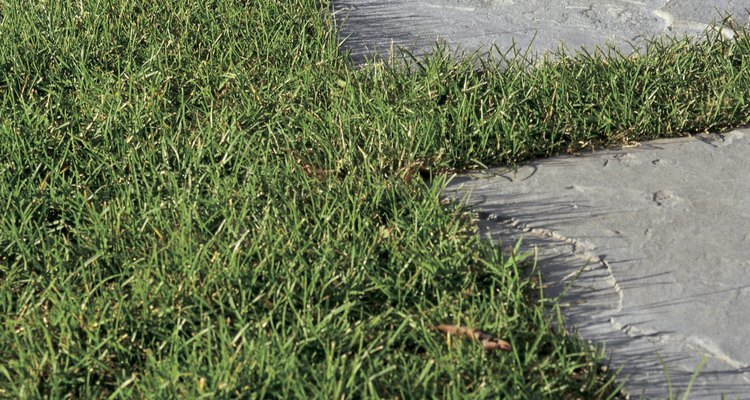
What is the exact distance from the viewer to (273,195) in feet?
8.77

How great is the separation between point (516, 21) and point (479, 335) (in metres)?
1.83

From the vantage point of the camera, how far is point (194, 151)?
2.85 meters

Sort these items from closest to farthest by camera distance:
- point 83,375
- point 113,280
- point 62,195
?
point 83,375 → point 113,280 → point 62,195

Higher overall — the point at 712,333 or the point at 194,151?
the point at 194,151

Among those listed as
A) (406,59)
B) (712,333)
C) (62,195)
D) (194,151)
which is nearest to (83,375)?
(62,195)

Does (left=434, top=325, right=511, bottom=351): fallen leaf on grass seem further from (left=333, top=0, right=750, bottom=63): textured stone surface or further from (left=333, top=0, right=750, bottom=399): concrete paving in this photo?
(left=333, top=0, right=750, bottom=63): textured stone surface

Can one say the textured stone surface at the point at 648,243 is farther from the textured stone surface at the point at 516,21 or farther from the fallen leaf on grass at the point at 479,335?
the textured stone surface at the point at 516,21

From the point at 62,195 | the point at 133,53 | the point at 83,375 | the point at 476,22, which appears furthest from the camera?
the point at 476,22

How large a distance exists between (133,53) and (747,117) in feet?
6.33

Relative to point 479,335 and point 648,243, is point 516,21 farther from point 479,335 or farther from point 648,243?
point 479,335

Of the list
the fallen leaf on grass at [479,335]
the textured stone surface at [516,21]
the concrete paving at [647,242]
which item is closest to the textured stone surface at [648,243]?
the concrete paving at [647,242]

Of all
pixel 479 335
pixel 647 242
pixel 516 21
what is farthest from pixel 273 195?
pixel 516 21

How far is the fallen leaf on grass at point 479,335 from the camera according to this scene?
2180mm

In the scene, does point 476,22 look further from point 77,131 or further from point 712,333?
point 712,333
